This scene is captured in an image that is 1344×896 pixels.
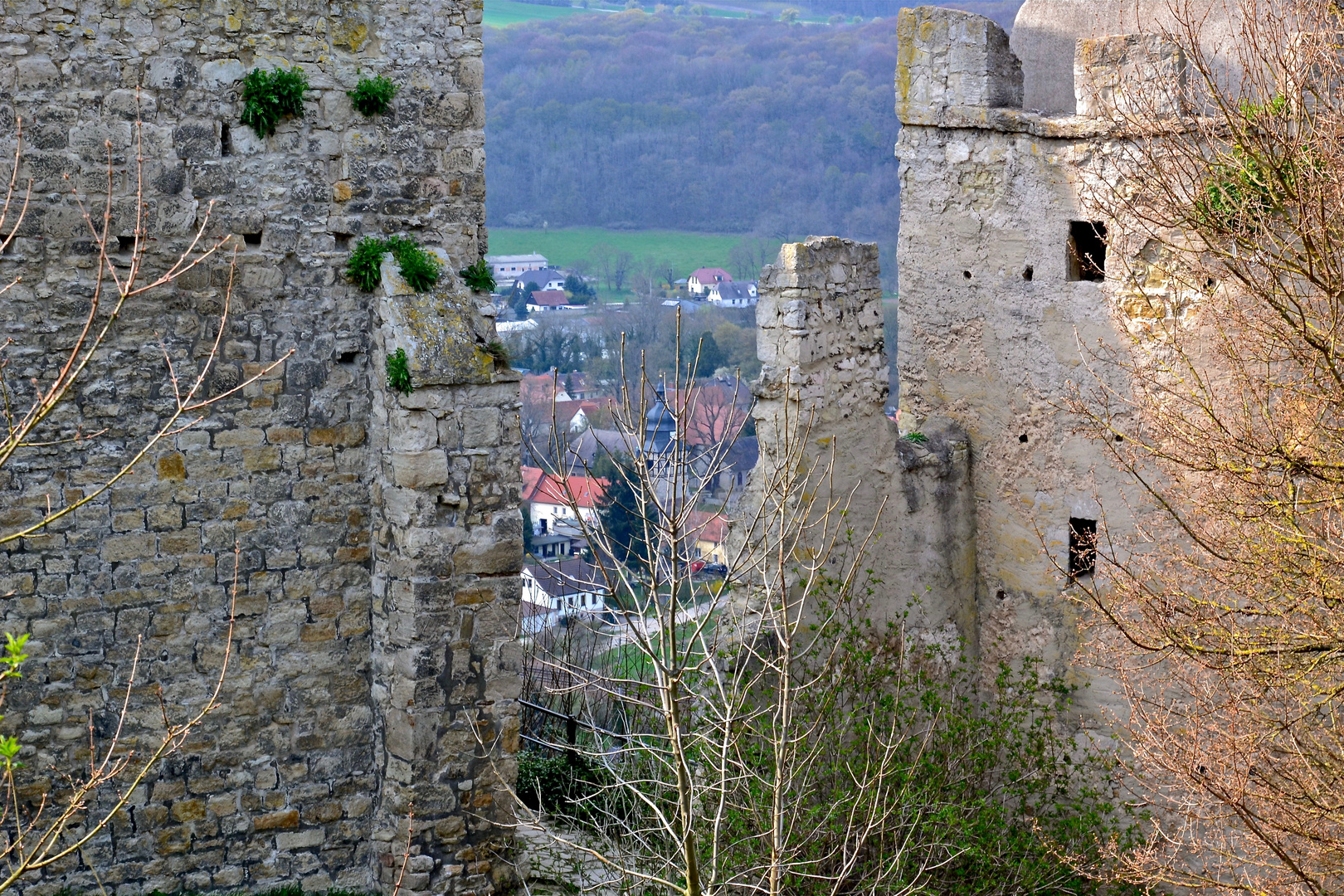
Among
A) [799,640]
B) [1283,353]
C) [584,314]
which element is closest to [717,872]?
[799,640]

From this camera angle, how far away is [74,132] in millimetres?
7082

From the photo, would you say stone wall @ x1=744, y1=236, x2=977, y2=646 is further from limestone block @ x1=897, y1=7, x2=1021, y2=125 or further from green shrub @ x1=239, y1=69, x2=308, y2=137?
green shrub @ x1=239, y1=69, x2=308, y2=137

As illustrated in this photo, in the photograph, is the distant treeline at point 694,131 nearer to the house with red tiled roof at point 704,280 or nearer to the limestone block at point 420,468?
the house with red tiled roof at point 704,280

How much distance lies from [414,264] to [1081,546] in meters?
5.38

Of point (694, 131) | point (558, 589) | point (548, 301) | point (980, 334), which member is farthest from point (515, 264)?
point (980, 334)

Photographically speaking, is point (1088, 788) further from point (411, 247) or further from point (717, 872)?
point (411, 247)

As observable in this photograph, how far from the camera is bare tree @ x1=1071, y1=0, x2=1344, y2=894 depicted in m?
7.22

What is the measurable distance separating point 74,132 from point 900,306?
5975 mm

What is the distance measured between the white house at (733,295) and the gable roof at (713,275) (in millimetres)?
199

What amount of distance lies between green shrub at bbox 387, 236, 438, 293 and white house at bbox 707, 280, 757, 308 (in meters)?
28.8

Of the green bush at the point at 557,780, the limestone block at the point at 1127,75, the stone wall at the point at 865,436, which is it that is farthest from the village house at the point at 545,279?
the limestone block at the point at 1127,75

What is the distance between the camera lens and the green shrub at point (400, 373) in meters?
7.42

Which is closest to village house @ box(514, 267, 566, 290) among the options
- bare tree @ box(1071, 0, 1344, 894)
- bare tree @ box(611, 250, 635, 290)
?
bare tree @ box(611, 250, 635, 290)

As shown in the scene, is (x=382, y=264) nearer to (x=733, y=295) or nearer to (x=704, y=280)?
(x=733, y=295)
